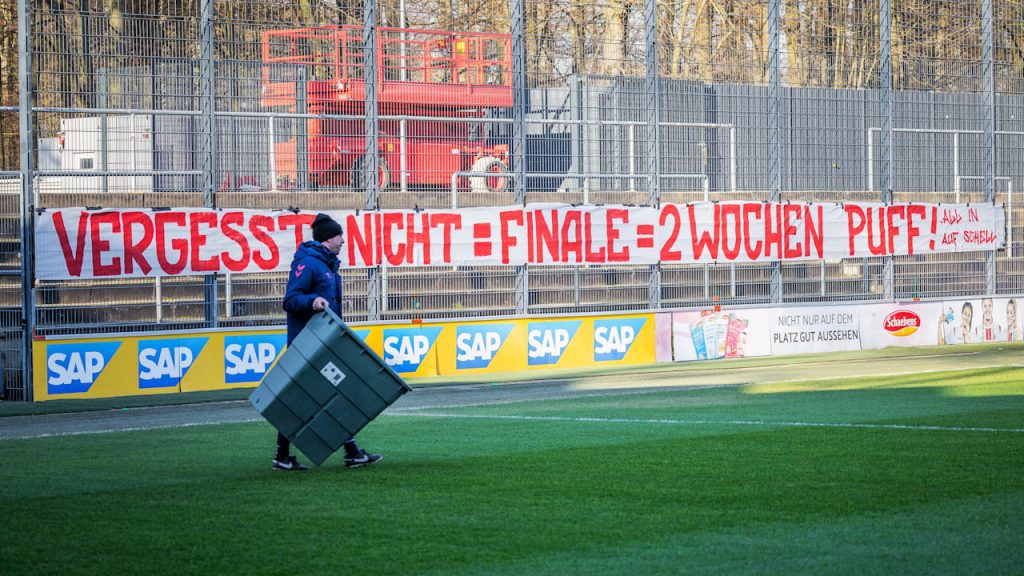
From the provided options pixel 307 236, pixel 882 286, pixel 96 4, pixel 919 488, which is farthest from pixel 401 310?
pixel 919 488

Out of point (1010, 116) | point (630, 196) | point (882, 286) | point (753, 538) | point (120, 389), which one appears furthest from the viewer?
point (1010, 116)

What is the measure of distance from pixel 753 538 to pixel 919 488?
1.92 metres

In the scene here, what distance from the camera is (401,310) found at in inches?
802

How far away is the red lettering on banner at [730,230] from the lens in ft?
76.0

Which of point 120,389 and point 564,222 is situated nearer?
point 120,389

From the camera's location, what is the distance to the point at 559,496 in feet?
28.2

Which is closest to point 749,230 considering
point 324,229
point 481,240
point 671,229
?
point 671,229

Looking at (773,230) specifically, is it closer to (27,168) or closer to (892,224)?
(892,224)

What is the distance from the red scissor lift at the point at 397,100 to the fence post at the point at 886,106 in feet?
24.2

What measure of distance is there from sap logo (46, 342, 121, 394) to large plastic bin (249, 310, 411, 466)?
8.29 m

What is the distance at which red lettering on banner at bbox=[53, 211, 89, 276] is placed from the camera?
17.6 meters

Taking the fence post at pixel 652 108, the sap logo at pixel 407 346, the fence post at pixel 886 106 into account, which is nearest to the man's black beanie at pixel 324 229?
the sap logo at pixel 407 346

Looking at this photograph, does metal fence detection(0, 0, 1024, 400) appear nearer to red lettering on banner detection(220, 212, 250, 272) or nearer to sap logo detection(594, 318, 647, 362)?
red lettering on banner detection(220, 212, 250, 272)

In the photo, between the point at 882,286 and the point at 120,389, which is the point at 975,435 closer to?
the point at 120,389
